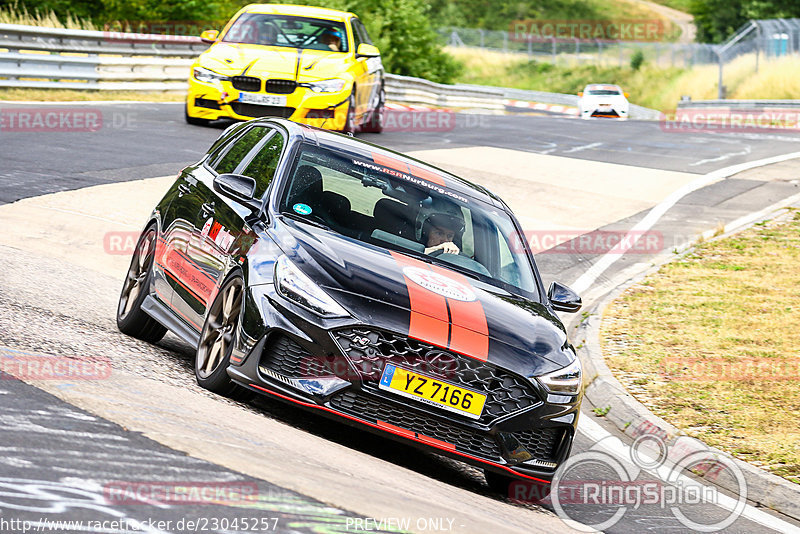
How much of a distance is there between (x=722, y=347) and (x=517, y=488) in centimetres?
427

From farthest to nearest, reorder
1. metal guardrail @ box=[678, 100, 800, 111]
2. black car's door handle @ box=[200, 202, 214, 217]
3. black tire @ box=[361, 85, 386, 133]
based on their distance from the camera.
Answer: metal guardrail @ box=[678, 100, 800, 111]
black tire @ box=[361, 85, 386, 133]
black car's door handle @ box=[200, 202, 214, 217]

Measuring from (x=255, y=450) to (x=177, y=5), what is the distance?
3410 centimetres

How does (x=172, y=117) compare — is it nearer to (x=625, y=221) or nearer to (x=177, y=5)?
(x=625, y=221)

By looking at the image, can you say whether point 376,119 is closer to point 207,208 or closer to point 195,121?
point 195,121

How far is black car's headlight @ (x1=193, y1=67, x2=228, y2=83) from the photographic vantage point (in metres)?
17.3

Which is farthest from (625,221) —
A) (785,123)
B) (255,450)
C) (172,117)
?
(785,123)

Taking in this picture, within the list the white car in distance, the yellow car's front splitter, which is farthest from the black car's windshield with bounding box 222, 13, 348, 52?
the white car in distance

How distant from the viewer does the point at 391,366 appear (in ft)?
18.6

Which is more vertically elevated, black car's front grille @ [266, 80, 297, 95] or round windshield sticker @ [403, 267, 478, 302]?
round windshield sticker @ [403, 267, 478, 302]

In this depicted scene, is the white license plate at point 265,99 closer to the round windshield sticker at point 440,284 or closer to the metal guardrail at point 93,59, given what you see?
the metal guardrail at point 93,59

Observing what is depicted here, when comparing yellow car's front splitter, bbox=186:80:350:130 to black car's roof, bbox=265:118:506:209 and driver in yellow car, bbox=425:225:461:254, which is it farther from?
driver in yellow car, bbox=425:225:461:254

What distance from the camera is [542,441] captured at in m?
6.00

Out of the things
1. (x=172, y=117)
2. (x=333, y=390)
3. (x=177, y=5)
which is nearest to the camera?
(x=333, y=390)

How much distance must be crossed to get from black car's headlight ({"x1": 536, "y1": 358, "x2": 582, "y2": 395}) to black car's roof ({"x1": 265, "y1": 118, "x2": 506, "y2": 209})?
1.76 m
